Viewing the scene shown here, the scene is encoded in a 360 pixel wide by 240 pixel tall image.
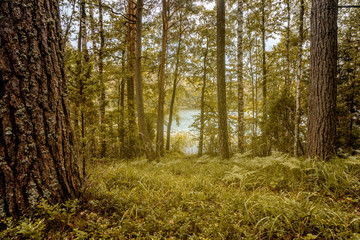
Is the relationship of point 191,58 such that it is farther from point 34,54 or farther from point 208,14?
point 34,54

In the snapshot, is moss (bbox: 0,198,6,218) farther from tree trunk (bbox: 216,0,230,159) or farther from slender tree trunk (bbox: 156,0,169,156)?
slender tree trunk (bbox: 156,0,169,156)

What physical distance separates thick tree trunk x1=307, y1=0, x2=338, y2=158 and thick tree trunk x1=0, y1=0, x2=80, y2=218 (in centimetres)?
479

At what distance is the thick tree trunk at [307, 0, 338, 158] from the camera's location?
344cm

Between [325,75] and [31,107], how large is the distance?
5.15m

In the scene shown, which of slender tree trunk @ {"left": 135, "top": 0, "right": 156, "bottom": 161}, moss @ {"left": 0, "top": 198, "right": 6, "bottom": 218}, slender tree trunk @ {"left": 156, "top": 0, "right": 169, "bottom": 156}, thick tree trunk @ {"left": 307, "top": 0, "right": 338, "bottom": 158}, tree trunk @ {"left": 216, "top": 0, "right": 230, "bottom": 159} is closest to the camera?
moss @ {"left": 0, "top": 198, "right": 6, "bottom": 218}

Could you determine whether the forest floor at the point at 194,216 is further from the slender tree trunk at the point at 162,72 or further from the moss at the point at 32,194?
the slender tree trunk at the point at 162,72

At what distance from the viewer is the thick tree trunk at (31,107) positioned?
4.67 ft

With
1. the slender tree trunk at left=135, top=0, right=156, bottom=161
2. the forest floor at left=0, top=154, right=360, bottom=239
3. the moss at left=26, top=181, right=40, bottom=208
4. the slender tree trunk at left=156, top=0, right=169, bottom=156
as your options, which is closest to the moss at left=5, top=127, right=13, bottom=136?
the moss at left=26, top=181, right=40, bottom=208

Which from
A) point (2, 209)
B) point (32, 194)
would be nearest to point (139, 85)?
point (32, 194)

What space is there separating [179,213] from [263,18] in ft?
30.9

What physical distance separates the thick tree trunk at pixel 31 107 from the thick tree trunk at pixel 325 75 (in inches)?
189

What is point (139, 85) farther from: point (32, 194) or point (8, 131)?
point (32, 194)

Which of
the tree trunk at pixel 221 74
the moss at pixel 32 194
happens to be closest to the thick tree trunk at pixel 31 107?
the moss at pixel 32 194

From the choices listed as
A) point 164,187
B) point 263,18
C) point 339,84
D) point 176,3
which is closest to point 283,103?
point 339,84
